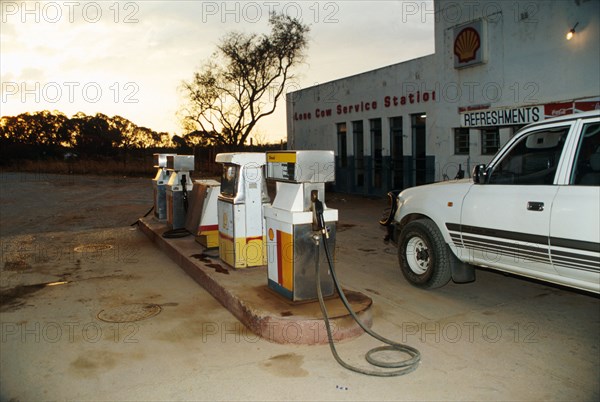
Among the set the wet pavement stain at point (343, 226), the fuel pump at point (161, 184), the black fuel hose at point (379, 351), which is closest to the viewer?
the black fuel hose at point (379, 351)

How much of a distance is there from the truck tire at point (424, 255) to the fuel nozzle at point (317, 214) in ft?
6.43

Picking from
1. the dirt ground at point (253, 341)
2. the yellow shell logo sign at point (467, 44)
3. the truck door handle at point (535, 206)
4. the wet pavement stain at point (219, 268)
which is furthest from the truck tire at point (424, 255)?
the yellow shell logo sign at point (467, 44)

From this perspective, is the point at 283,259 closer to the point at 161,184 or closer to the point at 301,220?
the point at 301,220

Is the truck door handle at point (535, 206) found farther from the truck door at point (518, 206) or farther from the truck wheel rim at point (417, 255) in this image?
the truck wheel rim at point (417, 255)

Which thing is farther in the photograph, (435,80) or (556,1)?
(435,80)

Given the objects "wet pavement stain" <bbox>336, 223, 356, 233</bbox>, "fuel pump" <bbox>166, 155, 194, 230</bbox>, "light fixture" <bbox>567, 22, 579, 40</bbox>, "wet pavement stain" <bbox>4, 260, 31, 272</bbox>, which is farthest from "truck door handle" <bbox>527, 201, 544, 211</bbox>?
"light fixture" <bbox>567, 22, 579, 40</bbox>

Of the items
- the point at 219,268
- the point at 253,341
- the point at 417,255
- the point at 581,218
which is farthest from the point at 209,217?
the point at 581,218

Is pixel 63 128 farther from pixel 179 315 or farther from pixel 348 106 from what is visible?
pixel 179 315

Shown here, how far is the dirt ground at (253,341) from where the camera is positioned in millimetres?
4281

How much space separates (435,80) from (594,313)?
11.9m

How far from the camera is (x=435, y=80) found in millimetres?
16781

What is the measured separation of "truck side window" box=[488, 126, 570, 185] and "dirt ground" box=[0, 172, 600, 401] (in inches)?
61.1

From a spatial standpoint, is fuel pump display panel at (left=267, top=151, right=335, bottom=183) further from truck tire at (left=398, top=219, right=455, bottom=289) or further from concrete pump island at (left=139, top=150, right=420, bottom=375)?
truck tire at (left=398, top=219, right=455, bottom=289)

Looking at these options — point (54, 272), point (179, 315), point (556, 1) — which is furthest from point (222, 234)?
point (556, 1)
